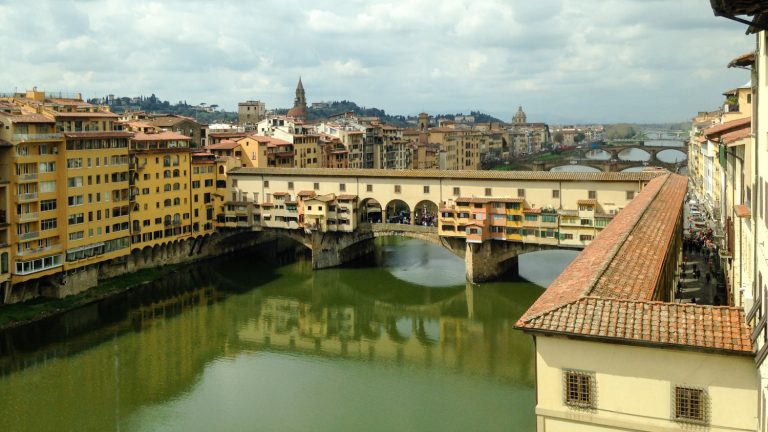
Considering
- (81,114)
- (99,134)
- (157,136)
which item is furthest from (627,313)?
(157,136)

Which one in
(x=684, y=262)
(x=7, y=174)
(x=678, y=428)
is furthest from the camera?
(x=684, y=262)

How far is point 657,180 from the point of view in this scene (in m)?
32.7

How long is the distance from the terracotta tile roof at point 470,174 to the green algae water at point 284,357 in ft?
15.5

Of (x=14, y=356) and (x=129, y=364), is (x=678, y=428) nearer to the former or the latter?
(x=129, y=364)

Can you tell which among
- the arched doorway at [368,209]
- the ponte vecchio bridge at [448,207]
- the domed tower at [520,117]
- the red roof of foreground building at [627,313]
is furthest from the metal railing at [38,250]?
the domed tower at [520,117]

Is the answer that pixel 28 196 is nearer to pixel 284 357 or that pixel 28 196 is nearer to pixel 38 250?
pixel 38 250

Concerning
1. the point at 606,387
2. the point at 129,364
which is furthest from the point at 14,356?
the point at 606,387

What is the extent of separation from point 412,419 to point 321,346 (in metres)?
7.82

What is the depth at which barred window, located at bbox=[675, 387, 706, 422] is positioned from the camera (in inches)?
367

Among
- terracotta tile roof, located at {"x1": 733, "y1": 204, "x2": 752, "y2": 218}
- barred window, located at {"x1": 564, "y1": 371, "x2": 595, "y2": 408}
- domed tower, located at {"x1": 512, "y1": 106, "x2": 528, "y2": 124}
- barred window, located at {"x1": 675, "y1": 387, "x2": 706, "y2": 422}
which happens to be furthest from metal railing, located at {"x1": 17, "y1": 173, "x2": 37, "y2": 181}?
domed tower, located at {"x1": 512, "y1": 106, "x2": 528, "y2": 124}

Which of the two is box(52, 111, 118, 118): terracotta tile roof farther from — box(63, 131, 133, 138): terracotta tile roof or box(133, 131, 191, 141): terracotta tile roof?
box(133, 131, 191, 141): terracotta tile roof

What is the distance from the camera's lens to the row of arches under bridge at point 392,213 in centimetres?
3819

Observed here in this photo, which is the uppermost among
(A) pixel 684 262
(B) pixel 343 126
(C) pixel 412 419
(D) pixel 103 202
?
(B) pixel 343 126

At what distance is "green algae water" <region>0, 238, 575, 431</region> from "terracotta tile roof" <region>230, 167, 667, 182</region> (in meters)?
4.71
